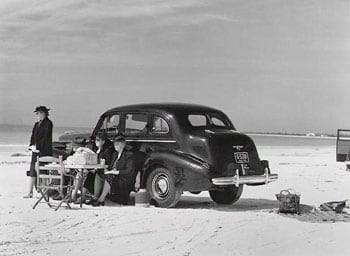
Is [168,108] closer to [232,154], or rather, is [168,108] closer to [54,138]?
[232,154]

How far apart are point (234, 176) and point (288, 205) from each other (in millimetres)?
894

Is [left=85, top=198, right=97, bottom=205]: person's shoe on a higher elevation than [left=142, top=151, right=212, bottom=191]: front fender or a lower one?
lower

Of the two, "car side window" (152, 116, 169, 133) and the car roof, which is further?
the car roof

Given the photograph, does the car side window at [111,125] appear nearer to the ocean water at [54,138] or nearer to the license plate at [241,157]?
the license plate at [241,157]

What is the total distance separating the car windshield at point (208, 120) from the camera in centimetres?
926

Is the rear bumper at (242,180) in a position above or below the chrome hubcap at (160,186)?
above

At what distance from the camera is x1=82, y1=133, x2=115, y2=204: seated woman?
900 centimetres

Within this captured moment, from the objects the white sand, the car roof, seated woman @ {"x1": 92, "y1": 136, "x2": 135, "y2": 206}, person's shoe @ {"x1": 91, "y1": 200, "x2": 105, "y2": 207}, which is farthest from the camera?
the car roof

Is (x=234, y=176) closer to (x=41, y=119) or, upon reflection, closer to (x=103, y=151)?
(x=103, y=151)

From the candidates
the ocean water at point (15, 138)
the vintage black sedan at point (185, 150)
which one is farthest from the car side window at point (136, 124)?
the ocean water at point (15, 138)

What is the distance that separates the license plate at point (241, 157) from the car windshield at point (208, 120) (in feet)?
2.69

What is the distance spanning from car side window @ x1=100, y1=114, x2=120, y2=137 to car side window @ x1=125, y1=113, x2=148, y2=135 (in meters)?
0.22

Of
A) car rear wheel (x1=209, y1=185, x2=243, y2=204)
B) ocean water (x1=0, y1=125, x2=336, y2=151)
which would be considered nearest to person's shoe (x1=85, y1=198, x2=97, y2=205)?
car rear wheel (x1=209, y1=185, x2=243, y2=204)

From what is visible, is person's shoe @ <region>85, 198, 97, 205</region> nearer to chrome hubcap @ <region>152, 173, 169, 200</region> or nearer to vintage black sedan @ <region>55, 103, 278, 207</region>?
vintage black sedan @ <region>55, 103, 278, 207</region>
